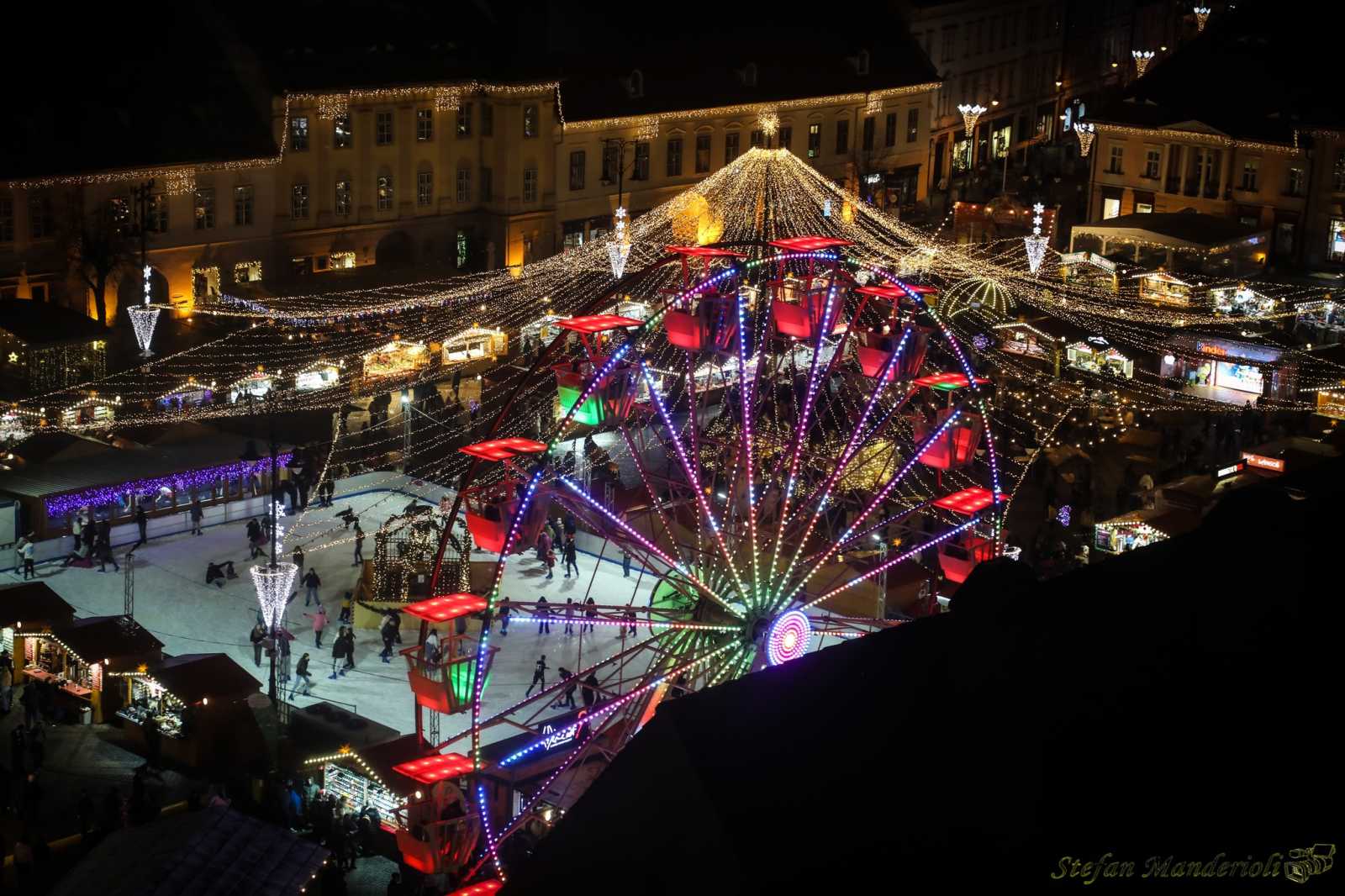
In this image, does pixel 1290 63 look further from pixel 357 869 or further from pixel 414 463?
pixel 357 869

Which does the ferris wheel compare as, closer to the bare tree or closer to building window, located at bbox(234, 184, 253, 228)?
the bare tree

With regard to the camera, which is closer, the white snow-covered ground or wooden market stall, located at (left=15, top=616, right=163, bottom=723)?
wooden market stall, located at (left=15, top=616, right=163, bottom=723)

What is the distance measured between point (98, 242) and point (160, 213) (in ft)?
8.80

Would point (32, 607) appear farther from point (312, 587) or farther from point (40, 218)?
point (40, 218)

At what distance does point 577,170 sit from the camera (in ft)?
187

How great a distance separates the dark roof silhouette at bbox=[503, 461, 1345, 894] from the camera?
7.89 m

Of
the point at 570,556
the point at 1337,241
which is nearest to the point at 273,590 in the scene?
the point at 570,556

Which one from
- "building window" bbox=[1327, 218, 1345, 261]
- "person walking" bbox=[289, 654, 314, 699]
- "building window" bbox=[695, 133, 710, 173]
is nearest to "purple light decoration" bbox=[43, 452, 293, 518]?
"person walking" bbox=[289, 654, 314, 699]

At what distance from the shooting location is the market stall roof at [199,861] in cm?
1781

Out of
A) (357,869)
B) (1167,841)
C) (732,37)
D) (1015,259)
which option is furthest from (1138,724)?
(732,37)

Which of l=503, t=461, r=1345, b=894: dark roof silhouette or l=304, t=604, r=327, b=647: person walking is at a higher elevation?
l=503, t=461, r=1345, b=894: dark roof silhouette

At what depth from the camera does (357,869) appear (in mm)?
23984

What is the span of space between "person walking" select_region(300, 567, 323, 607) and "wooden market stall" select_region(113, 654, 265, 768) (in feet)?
14.4

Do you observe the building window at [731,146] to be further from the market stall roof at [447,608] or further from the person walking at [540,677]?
the market stall roof at [447,608]
